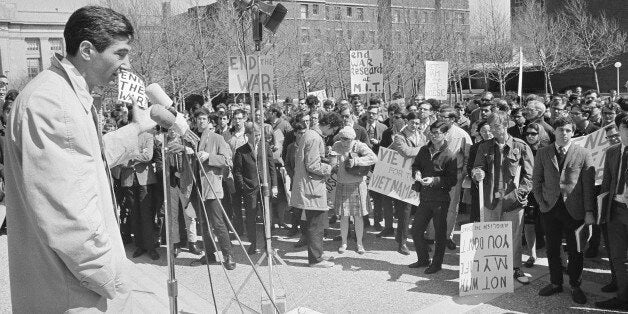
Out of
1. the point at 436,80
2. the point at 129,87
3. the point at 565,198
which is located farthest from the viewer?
the point at 436,80

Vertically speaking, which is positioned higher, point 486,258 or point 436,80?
point 436,80

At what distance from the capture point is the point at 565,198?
624cm

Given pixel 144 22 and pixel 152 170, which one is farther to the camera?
pixel 144 22

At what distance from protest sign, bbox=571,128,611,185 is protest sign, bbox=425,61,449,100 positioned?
18.6ft

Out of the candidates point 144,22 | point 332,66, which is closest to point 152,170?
point 144,22

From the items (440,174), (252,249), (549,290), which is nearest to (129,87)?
(252,249)

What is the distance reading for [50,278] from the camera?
6.97ft

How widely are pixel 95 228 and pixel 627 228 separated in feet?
18.1

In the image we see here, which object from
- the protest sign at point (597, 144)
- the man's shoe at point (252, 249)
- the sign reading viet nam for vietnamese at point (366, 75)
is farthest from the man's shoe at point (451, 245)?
the sign reading viet nam for vietnamese at point (366, 75)

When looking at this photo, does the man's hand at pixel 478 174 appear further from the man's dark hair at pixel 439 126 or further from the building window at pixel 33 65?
the building window at pixel 33 65

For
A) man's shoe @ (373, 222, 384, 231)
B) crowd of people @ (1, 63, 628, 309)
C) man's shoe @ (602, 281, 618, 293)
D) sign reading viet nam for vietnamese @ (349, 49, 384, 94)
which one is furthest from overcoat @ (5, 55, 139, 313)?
sign reading viet nam for vietnamese @ (349, 49, 384, 94)

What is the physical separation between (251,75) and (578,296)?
4320 mm

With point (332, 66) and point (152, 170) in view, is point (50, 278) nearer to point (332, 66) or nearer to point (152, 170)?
point (152, 170)

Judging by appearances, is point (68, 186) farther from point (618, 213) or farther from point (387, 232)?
point (387, 232)
